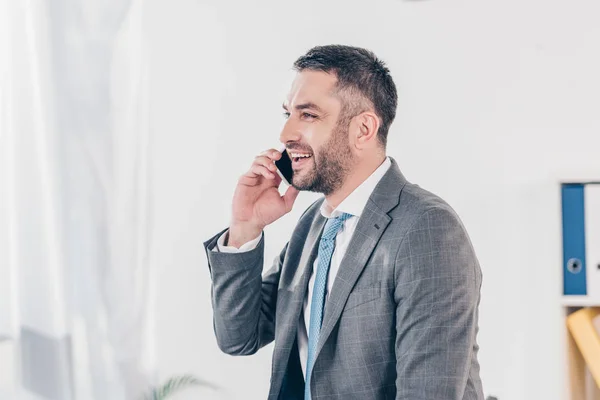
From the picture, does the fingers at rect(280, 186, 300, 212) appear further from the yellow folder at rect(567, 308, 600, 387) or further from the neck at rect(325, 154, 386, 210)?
the yellow folder at rect(567, 308, 600, 387)

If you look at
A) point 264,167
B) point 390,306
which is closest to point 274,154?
point 264,167

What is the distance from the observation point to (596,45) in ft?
7.52

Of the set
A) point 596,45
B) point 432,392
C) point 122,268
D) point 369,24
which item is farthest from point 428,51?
point 432,392

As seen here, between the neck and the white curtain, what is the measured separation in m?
0.61

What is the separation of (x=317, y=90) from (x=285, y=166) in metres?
0.20

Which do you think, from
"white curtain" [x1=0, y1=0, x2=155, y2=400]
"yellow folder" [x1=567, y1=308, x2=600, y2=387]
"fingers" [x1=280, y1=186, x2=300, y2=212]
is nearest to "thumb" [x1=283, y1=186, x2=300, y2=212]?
"fingers" [x1=280, y1=186, x2=300, y2=212]

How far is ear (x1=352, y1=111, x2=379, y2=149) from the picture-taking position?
5.69 ft

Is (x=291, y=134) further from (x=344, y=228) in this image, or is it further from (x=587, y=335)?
(x=587, y=335)

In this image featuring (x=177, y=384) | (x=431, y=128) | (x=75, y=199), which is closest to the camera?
(x=75, y=199)

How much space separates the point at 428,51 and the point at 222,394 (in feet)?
3.95

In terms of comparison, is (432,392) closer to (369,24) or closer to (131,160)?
(131,160)

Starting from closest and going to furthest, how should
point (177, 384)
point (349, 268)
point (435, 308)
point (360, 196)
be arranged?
point (435, 308) → point (349, 268) → point (360, 196) → point (177, 384)

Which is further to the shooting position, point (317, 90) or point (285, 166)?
point (285, 166)

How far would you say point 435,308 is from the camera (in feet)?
4.81
